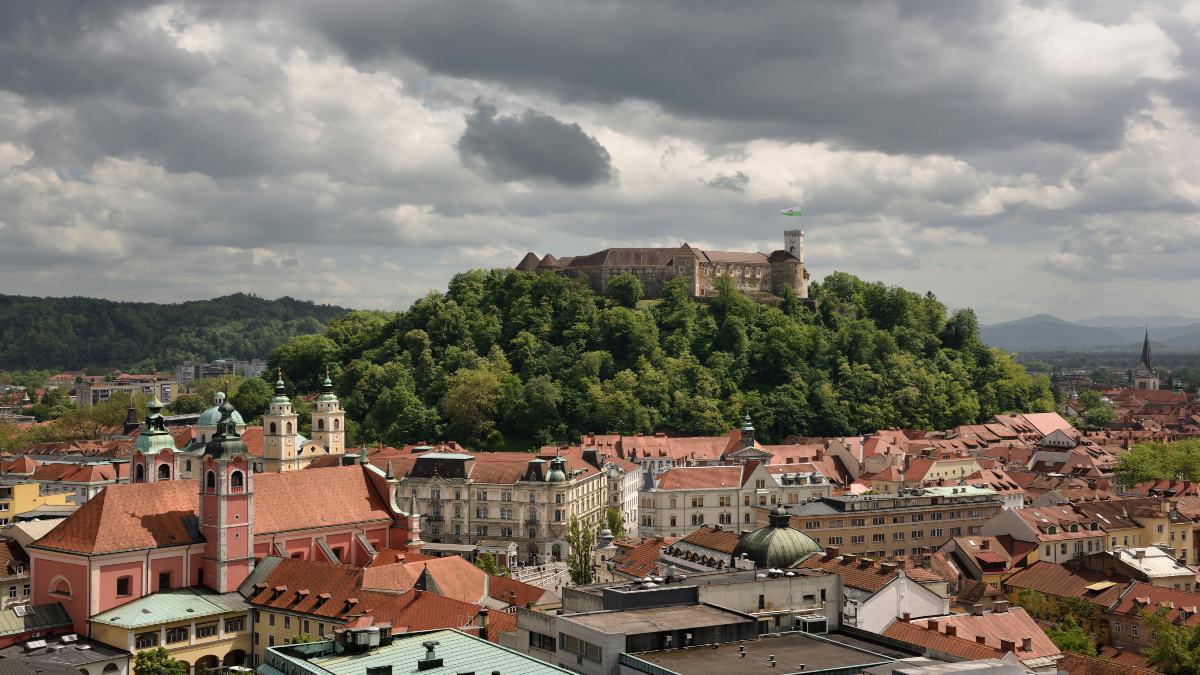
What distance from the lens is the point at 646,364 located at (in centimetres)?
14450

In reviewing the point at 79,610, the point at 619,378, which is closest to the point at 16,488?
the point at 79,610

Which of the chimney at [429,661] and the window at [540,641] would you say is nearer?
the chimney at [429,661]

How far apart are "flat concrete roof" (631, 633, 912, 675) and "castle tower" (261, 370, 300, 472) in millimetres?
68674

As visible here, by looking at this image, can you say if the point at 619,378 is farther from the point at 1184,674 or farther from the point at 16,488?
the point at 1184,674

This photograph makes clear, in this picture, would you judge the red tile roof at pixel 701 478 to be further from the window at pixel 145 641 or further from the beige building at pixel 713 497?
the window at pixel 145 641

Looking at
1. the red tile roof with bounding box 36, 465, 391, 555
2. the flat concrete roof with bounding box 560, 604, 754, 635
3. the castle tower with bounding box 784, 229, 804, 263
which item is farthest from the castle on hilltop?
the flat concrete roof with bounding box 560, 604, 754, 635

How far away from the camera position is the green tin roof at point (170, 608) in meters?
61.0

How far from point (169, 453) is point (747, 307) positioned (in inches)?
3558

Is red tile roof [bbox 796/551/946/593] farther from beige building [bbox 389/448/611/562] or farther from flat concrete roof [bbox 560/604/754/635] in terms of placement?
beige building [bbox 389/448/611/562]

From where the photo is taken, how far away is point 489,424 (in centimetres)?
13575

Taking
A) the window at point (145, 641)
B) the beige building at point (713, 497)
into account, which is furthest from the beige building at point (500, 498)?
the window at point (145, 641)

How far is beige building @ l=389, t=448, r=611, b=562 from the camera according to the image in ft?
314

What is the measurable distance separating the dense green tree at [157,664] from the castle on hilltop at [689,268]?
10971cm

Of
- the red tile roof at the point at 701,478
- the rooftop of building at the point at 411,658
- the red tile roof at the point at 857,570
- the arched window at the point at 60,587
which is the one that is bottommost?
the arched window at the point at 60,587
